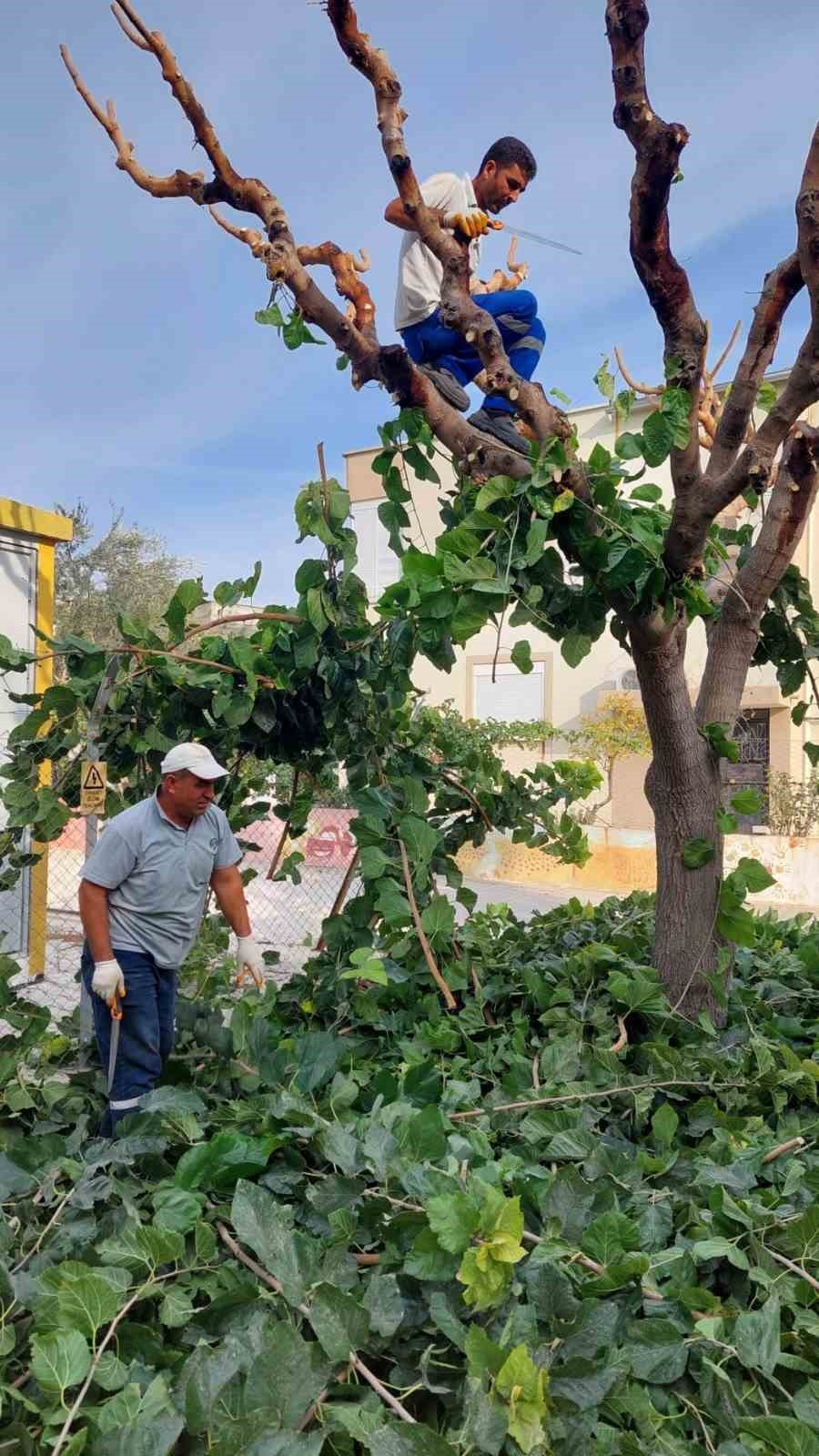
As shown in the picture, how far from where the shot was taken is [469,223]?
9.32ft

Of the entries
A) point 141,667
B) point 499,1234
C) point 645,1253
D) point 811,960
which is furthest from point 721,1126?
point 141,667

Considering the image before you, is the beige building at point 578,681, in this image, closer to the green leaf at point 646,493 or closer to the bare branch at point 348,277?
the bare branch at point 348,277

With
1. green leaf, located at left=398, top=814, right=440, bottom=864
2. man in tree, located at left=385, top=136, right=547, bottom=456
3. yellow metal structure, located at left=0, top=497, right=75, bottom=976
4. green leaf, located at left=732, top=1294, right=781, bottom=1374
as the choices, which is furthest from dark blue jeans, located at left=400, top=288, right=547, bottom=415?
yellow metal structure, located at left=0, top=497, right=75, bottom=976

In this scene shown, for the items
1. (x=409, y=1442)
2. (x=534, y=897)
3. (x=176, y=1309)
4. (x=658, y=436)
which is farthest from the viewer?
(x=534, y=897)

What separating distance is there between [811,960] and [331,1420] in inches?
102

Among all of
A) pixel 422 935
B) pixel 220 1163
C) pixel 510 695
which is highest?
pixel 510 695

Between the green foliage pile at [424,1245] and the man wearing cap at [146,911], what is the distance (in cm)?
15

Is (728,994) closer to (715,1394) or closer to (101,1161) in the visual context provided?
(715,1394)

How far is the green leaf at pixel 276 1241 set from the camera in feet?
5.79

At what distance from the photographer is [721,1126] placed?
97.3 inches

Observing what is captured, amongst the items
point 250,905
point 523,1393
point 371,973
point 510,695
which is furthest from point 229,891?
point 510,695

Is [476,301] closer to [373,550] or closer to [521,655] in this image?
[521,655]

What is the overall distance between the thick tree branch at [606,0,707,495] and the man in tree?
21.6 inches

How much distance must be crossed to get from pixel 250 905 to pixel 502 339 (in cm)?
544
